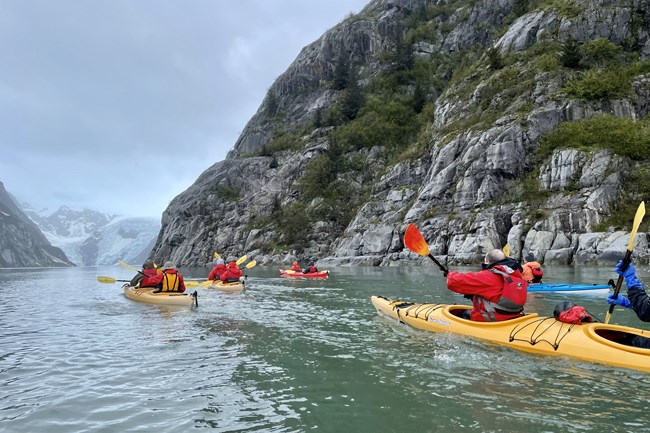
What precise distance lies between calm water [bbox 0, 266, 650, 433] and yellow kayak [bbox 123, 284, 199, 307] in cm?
320

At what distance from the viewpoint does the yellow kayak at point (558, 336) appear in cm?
682

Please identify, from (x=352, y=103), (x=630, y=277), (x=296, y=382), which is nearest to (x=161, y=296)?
(x=296, y=382)

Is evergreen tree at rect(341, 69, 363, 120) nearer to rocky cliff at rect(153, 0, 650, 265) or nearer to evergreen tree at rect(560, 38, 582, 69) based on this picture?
rocky cliff at rect(153, 0, 650, 265)

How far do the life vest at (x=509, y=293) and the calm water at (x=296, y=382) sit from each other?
913 mm

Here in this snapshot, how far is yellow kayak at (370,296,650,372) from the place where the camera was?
682 centimetres

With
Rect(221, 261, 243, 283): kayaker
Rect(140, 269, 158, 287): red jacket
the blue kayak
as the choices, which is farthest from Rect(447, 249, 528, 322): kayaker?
Rect(221, 261, 243, 283): kayaker

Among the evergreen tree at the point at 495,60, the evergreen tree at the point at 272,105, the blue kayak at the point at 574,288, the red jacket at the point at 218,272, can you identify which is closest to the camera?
the blue kayak at the point at 574,288

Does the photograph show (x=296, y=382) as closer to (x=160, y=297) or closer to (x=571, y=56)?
(x=160, y=297)

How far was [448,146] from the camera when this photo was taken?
43.3 m

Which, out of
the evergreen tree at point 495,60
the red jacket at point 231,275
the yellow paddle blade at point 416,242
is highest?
the evergreen tree at point 495,60

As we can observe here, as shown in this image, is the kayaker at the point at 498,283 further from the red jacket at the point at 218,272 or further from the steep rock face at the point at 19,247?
the steep rock face at the point at 19,247

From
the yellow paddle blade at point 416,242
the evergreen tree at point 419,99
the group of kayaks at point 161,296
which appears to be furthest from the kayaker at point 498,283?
the evergreen tree at point 419,99

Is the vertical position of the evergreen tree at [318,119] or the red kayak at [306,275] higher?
the evergreen tree at [318,119]

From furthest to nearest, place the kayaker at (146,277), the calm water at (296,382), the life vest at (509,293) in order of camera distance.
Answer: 1. the kayaker at (146,277)
2. the life vest at (509,293)
3. the calm water at (296,382)
